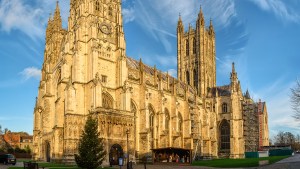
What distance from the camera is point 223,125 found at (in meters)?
81.6

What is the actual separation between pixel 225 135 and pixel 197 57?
21.9 m

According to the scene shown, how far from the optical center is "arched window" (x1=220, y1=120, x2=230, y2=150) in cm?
8003

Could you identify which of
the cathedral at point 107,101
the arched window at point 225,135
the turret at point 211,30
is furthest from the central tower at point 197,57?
the cathedral at point 107,101

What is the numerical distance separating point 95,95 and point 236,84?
45826 mm

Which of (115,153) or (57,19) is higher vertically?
(57,19)

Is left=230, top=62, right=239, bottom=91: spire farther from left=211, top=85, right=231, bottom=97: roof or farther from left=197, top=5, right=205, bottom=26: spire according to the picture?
left=197, top=5, right=205, bottom=26: spire

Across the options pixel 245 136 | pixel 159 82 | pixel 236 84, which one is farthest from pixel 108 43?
pixel 245 136

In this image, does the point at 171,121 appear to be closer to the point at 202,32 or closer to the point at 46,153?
the point at 46,153

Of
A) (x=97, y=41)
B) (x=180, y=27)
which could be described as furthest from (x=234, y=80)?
(x=97, y=41)

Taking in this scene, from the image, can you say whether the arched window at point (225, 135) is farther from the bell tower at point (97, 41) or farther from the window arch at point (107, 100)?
the window arch at point (107, 100)

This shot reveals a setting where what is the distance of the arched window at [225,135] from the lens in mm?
80025

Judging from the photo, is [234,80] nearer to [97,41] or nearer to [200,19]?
[200,19]

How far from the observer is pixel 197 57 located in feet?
289

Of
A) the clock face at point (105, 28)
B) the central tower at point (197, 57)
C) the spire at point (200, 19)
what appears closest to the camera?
the clock face at point (105, 28)
